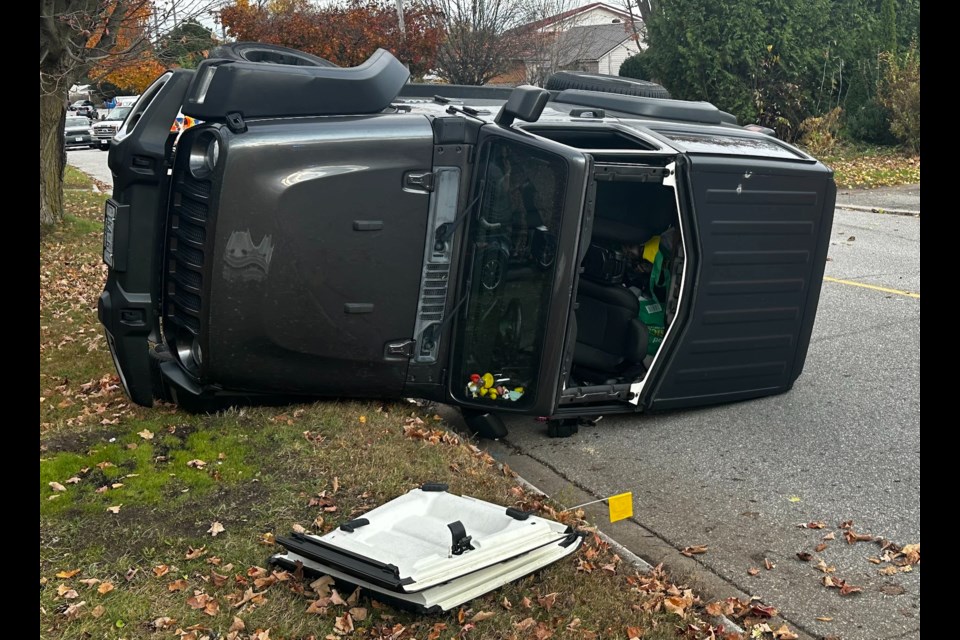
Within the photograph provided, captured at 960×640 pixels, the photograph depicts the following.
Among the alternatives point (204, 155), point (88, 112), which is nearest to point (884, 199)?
point (204, 155)

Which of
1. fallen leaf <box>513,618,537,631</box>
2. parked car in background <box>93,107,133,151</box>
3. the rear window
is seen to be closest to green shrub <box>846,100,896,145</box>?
the rear window

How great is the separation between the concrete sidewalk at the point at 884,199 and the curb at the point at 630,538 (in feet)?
36.2

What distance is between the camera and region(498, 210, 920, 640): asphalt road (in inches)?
186

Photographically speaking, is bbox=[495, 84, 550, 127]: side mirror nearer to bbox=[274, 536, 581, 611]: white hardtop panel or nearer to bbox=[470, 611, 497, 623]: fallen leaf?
bbox=[274, 536, 581, 611]: white hardtop panel

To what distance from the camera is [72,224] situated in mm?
14305

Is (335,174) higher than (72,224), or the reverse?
(335,174)

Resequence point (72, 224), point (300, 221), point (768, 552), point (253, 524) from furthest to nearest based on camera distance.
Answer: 1. point (72, 224)
2. point (300, 221)
3. point (768, 552)
4. point (253, 524)

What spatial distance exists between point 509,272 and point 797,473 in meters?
2.21

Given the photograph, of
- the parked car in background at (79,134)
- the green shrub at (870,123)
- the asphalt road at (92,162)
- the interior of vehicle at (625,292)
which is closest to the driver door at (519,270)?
the interior of vehicle at (625,292)

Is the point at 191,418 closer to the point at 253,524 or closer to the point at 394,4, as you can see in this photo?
the point at 253,524

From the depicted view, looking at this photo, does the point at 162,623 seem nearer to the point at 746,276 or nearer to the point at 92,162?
the point at 746,276

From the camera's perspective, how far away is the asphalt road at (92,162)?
2558 cm

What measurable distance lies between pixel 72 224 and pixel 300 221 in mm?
10107

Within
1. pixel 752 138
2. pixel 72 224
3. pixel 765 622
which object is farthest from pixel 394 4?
pixel 765 622
